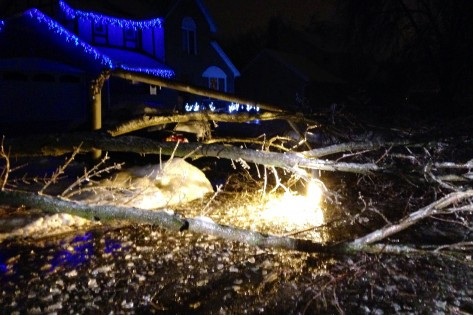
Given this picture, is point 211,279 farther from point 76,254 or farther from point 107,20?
point 107,20

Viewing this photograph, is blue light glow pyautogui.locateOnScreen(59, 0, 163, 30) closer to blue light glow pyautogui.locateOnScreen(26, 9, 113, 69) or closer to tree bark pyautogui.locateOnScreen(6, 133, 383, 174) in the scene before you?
blue light glow pyautogui.locateOnScreen(26, 9, 113, 69)

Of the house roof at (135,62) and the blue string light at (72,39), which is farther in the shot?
the house roof at (135,62)

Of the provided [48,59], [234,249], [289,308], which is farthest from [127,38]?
[289,308]

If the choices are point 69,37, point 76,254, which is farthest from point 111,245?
point 69,37

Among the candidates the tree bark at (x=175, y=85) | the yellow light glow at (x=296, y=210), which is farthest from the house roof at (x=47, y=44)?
the yellow light glow at (x=296, y=210)

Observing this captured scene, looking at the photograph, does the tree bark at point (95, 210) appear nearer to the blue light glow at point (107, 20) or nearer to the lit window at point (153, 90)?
the blue light glow at point (107, 20)

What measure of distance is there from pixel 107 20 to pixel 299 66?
44.2ft

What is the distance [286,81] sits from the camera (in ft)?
99.7

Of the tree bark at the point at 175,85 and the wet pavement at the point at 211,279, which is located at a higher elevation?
the tree bark at the point at 175,85

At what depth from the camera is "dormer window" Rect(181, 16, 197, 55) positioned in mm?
26081

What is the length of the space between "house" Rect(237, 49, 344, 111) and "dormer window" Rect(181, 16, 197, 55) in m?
5.57

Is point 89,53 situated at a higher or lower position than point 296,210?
higher

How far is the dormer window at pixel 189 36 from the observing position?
26.1m

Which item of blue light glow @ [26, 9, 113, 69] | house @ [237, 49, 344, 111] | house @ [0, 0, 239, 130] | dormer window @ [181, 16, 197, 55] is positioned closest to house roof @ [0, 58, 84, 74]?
house @ [0, 0, 239, 130]
